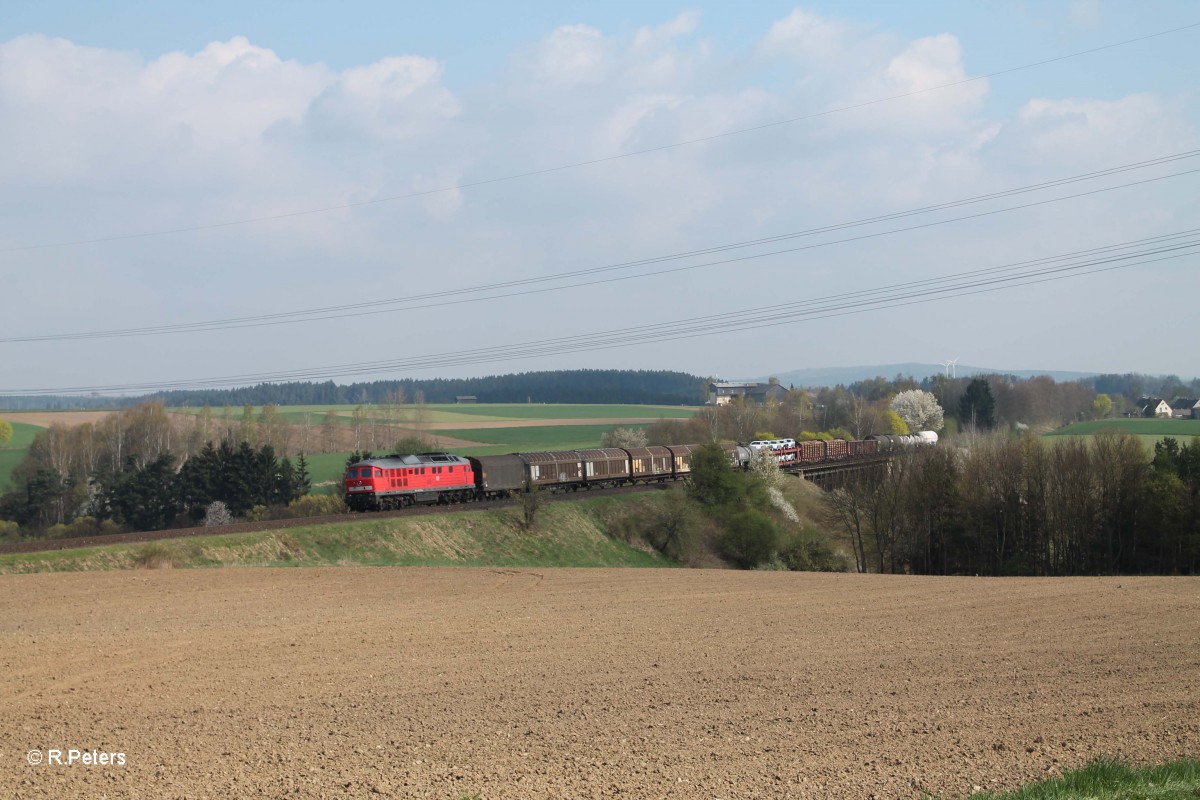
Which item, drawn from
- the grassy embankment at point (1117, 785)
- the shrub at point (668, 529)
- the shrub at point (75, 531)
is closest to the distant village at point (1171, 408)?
the shrub at point (668, 529)

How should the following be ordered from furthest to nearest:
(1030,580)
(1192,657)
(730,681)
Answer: (1030,580) → (1192,657) → (730,681)

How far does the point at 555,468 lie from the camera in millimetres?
66125

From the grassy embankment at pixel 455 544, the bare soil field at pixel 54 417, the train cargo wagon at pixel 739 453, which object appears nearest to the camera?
the grassy embankment at pixel 455 544

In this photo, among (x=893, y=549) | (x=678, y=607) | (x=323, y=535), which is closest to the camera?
(x=678, y=607)

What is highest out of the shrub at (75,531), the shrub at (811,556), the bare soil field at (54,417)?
the bare soil field at (54,417)

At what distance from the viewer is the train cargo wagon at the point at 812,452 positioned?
98.4 meters

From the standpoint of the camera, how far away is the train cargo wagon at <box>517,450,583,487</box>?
6419 centimetres

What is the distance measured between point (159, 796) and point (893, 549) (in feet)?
196

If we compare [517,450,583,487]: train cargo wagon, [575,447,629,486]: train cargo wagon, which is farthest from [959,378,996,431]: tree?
[517,450,583,487]: train cargo wagon

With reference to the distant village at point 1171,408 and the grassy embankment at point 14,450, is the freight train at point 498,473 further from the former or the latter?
the distant village at point 1171,408

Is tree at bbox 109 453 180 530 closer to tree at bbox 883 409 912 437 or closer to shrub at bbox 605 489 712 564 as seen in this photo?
shrub at bbox 605 489 712 564

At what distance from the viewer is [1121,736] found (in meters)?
13.0

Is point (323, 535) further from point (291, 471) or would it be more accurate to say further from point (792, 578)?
point (291, 471)

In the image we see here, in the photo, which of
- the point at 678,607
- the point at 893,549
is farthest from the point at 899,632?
the point at 893,549
